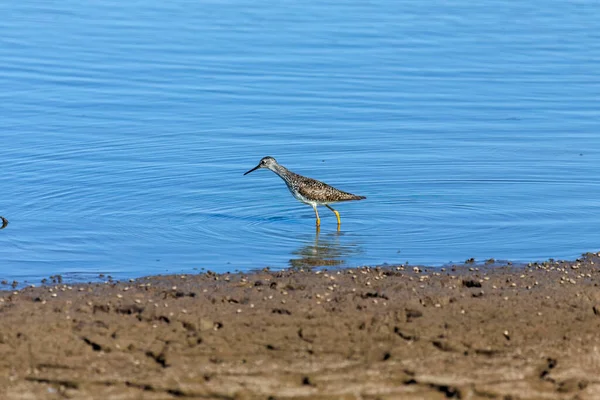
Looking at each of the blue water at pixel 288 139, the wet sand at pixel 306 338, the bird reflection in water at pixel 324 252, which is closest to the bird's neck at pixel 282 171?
the blue water at pixel 288 139

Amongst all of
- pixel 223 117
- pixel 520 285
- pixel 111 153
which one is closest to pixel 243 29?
pixel 223 117

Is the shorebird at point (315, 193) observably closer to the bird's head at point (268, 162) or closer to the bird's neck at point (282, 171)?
the bird's neck at point (282, 171)

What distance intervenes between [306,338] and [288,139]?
10.4 metres

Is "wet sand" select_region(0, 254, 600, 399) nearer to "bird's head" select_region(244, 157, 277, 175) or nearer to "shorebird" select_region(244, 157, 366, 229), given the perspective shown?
"shorebird" select_region(244, 157, 366, 229)

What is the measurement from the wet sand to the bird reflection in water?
1238 millimetres

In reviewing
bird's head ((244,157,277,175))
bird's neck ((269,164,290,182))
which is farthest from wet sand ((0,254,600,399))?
bird's head ((244,157,277,175))

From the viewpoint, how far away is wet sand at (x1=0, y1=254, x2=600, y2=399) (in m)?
8.26

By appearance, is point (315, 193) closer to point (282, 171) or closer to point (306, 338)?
point (282, 171)

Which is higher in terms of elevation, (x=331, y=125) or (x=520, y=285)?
(x=331, y=125)

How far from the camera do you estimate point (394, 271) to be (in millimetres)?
11805

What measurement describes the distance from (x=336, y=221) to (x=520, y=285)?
15.2 ft

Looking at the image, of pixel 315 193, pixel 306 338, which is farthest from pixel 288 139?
pixel 306 338

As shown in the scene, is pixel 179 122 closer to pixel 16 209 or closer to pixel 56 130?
pixel 56 130

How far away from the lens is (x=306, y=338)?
927 centimetres
